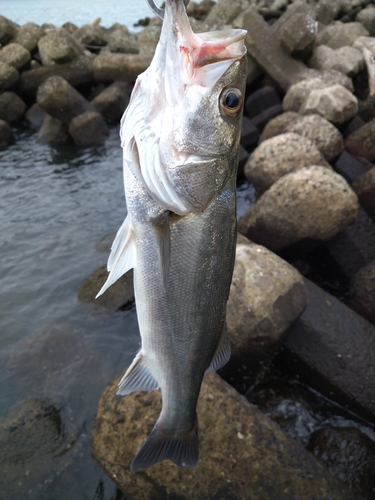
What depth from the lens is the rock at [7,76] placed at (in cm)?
1290

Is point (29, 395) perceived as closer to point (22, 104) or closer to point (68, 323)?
point (68, 323)

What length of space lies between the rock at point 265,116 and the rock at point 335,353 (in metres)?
6.83

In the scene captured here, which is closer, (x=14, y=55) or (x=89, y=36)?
(x=14, y=55)

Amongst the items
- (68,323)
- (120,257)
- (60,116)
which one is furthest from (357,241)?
(60,116)

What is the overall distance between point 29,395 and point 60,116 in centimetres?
895

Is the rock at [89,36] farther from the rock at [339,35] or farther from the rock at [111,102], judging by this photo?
the rock at [339,35]

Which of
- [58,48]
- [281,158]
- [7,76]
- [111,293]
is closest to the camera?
[111,293]

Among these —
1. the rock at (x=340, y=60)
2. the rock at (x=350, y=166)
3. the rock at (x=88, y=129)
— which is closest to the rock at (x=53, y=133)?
the rock at (x=88, y=129)

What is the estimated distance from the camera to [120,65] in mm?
13242

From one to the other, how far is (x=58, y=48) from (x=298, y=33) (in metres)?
7.23

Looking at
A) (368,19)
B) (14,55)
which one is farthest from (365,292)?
(368,19)

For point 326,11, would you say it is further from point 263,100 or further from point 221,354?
point 221,354

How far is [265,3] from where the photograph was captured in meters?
26.9

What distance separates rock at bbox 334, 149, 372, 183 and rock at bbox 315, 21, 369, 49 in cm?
890
